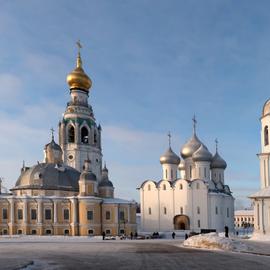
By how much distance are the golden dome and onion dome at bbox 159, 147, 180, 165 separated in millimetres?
19057

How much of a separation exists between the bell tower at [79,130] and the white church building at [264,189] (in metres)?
35.7

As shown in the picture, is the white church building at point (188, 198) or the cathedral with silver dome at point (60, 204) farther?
the white church building at point (188, 198)

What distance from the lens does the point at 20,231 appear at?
2239 inches

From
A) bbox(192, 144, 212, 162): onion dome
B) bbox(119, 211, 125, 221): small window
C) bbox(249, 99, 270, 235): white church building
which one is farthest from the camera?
bbox(192, 144, 212, 162): onion dome

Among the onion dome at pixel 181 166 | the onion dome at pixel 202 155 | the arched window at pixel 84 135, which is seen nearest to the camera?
the onion dome at pixel 202 155

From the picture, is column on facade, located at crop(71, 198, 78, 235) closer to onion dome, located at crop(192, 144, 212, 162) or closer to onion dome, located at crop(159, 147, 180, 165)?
onion dome, located at crop(159, 147, 180, 165)

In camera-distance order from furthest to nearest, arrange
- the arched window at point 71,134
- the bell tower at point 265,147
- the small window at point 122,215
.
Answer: the arched window at point 71,134 → the small window at point 122,215 → the bell tower at point 265,147

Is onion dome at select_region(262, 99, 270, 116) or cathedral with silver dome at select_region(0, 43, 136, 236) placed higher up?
onion dome at select_region(262, 99, 270, 116)

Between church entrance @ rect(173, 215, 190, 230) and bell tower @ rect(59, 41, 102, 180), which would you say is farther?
bell tower @ rect(59, 41, 102, 180)

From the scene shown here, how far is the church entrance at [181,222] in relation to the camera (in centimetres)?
6388

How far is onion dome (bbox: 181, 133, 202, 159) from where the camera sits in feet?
227

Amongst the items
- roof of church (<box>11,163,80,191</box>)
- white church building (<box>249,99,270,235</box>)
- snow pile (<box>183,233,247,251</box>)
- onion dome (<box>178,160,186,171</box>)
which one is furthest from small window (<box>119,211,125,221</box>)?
snow pile (<box>183,233,247,251</box>)

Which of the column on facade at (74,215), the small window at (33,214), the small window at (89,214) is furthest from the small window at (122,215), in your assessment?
the small window at (33,214)

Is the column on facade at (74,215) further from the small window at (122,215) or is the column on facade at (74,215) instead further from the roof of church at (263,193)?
the roof of church at (263,193)
